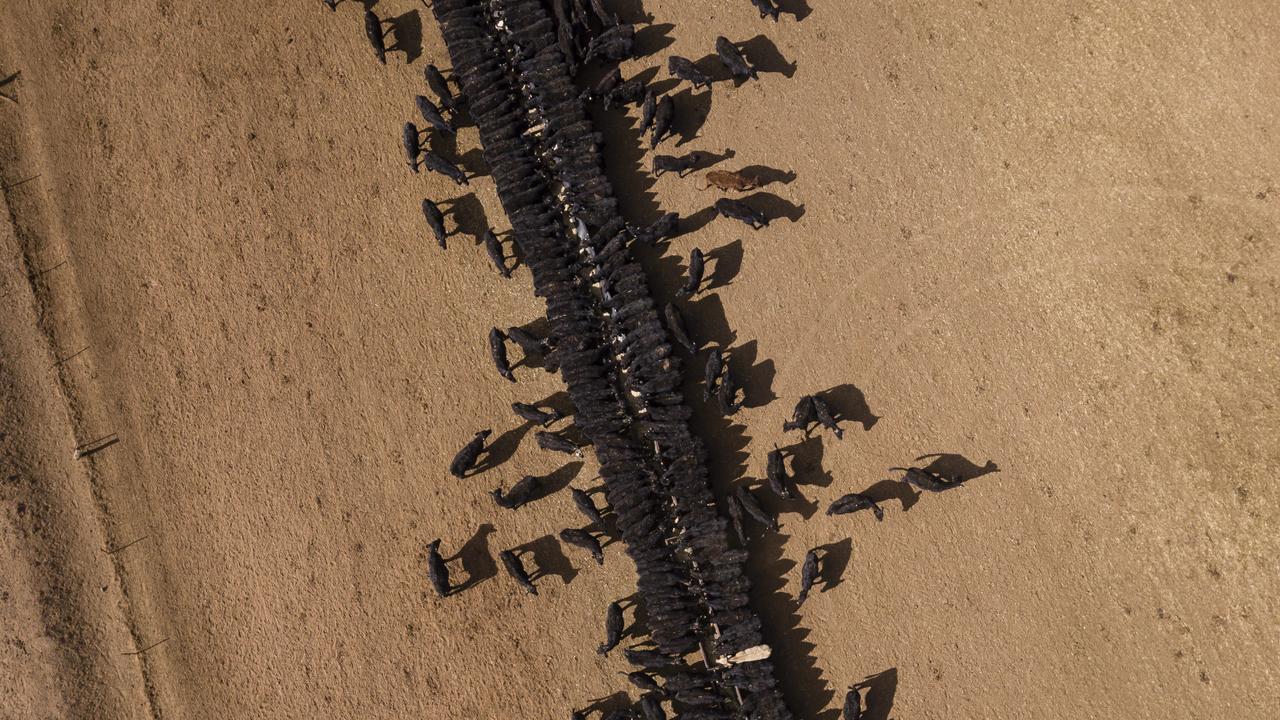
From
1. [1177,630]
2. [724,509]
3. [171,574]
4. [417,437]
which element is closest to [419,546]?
[417,437]

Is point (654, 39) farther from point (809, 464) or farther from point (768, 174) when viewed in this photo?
point (809, 464)

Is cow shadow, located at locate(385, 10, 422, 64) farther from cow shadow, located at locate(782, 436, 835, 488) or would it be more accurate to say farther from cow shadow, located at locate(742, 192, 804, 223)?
cow shadow, located at locate(782, 436, 835, 488)

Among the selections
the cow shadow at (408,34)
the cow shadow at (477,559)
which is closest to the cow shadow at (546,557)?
the cow shadow at (477,559)

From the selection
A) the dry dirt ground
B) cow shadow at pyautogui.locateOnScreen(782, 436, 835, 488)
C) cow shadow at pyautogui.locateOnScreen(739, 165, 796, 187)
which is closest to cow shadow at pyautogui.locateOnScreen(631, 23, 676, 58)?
the dry dirt ground

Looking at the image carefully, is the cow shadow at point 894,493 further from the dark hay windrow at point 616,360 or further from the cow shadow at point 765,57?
the cow shadow at point 765,57

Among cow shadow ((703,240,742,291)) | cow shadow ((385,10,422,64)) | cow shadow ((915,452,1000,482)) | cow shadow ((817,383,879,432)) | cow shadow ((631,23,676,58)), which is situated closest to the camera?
cow shadow ((915,452,1000,482))

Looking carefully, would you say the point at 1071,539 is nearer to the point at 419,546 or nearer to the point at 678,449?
the point at 678,449
